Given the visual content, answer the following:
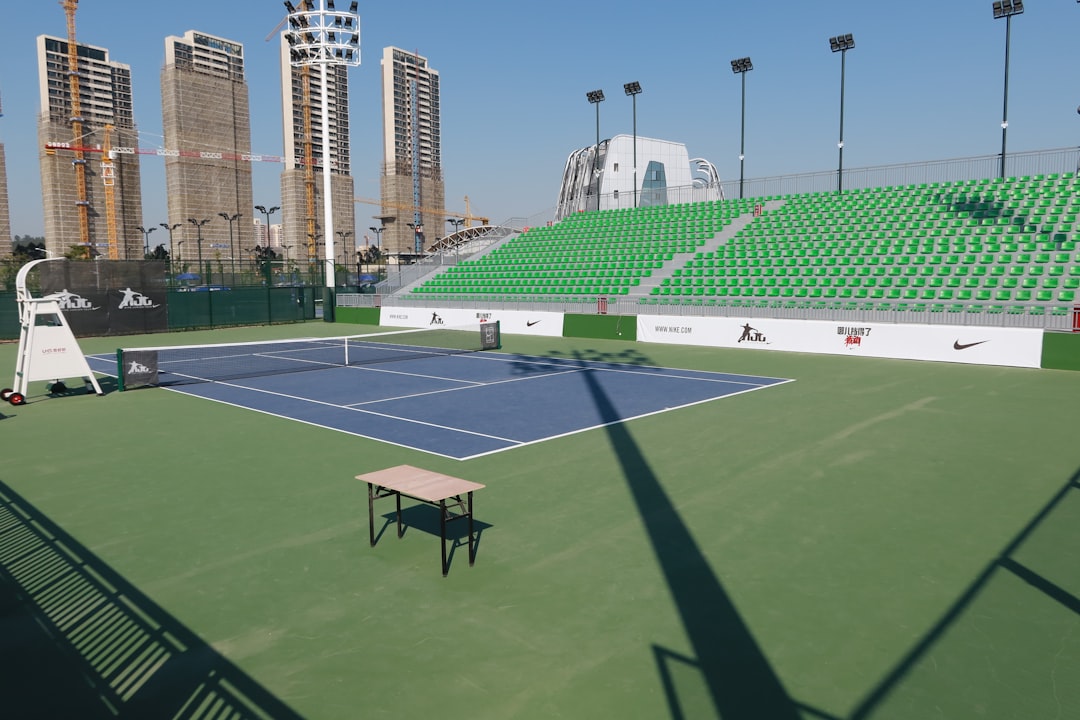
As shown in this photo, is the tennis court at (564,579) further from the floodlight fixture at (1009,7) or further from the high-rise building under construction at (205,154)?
the high-rise building under construction at (205,154)

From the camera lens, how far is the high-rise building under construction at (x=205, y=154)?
148 meters

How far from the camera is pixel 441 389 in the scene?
18.6 meters

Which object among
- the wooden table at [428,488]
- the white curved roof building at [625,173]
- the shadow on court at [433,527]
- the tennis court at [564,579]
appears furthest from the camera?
the white curved roof building at [625,173]

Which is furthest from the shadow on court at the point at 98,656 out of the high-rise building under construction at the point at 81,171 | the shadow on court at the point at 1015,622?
the high-rise building under construction at the point at 81,171

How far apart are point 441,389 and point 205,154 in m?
153

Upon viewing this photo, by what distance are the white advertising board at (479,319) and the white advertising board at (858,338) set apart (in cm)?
469

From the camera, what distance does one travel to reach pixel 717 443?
1261cm

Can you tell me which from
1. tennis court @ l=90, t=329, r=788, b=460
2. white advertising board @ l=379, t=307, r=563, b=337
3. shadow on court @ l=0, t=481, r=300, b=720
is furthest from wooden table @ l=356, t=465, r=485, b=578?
white advertising board @ l=379, t=307, r=563, b=337

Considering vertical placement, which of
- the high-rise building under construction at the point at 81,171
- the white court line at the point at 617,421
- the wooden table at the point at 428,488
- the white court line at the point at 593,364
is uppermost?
the high-rise building under construction at the point at 81,171

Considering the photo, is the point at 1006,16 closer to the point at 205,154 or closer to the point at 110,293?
the point at 110,293

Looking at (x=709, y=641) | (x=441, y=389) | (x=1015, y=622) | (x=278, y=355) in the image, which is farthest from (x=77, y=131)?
(x=1015, y=622)

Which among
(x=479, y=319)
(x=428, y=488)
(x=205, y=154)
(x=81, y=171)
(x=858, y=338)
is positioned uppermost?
(x=205, y=154)

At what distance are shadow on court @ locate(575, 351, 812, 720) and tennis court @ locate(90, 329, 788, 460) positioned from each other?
4.21 m

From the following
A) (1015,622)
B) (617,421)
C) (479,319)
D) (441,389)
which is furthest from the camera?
(479,319)
